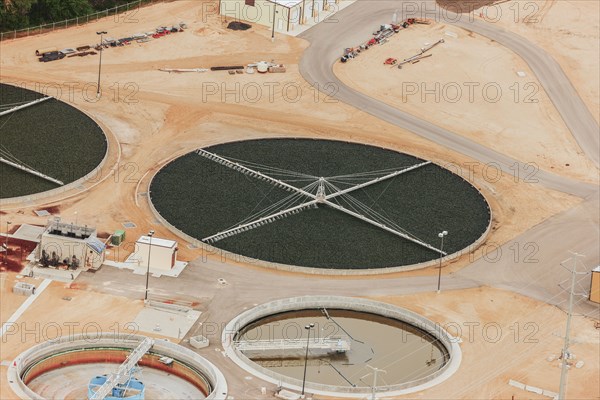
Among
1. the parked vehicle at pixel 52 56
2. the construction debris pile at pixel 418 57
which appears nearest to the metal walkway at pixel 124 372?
the parked vehicle at pixel 52 56

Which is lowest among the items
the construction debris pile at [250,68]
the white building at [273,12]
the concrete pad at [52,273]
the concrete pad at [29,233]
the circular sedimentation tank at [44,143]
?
the concrete pad at [52,273]

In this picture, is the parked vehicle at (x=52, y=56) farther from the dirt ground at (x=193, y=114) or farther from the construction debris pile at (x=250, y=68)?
the construction debris pile at (x=250, y=68)

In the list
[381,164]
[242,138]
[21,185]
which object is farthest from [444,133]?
[21,185]

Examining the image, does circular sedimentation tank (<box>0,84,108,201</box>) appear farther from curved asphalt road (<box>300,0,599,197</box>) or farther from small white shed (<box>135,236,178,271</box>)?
curved asphalt road (<box>300,0,599,197</box>)

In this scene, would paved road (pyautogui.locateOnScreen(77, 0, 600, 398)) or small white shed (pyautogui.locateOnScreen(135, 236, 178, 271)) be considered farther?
small white shed (pyautogui.locateOnScreen(135, 236, 178, 271))

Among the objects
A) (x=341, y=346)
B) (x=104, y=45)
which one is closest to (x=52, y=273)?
(x=341, y=346)

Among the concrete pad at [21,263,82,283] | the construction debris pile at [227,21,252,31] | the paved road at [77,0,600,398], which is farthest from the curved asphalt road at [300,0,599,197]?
the concrete pad at [21,263,82,283]
